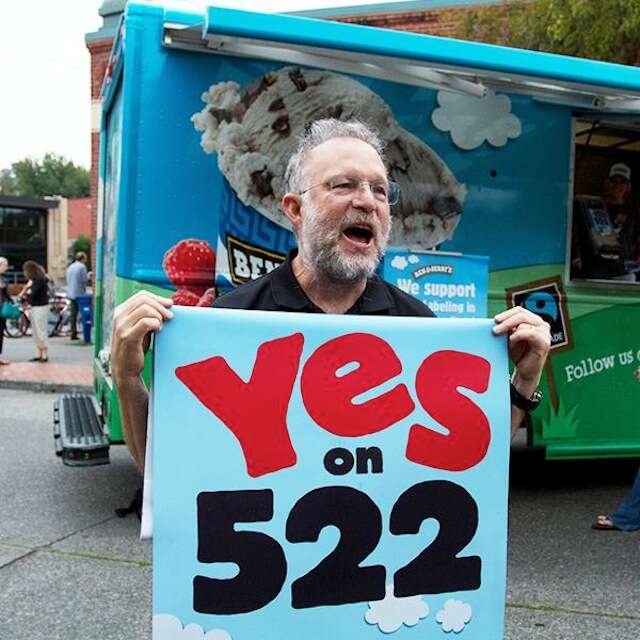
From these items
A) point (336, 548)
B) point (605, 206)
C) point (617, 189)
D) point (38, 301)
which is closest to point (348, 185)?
point (336, 548)

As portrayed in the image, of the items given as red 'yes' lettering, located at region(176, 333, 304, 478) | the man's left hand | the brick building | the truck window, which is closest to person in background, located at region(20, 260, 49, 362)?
the brick building

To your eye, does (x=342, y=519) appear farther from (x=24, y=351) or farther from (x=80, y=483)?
(x=24, y=351)

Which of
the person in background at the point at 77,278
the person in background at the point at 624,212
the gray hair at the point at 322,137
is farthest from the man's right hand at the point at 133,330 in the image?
the person in background at the point at 77,278

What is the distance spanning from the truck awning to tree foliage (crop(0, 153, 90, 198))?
383 feet

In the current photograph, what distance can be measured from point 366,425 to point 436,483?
229mm

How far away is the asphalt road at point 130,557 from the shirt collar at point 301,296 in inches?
34.3

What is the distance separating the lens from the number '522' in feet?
6.32

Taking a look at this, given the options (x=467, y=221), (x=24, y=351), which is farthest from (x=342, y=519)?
(x=24, y=351)

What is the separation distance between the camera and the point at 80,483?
6.68m

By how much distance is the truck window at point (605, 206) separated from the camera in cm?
603

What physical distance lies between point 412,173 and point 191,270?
155 centimetres

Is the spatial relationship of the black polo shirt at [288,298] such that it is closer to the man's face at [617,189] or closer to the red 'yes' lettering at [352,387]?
the red 'yes' lettering at [352,387]

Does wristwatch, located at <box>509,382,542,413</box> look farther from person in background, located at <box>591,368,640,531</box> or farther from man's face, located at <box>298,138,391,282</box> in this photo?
person in background, located at <box>591,368,640,531</box>

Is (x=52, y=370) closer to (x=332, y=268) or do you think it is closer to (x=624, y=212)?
(x=624, y=212)
